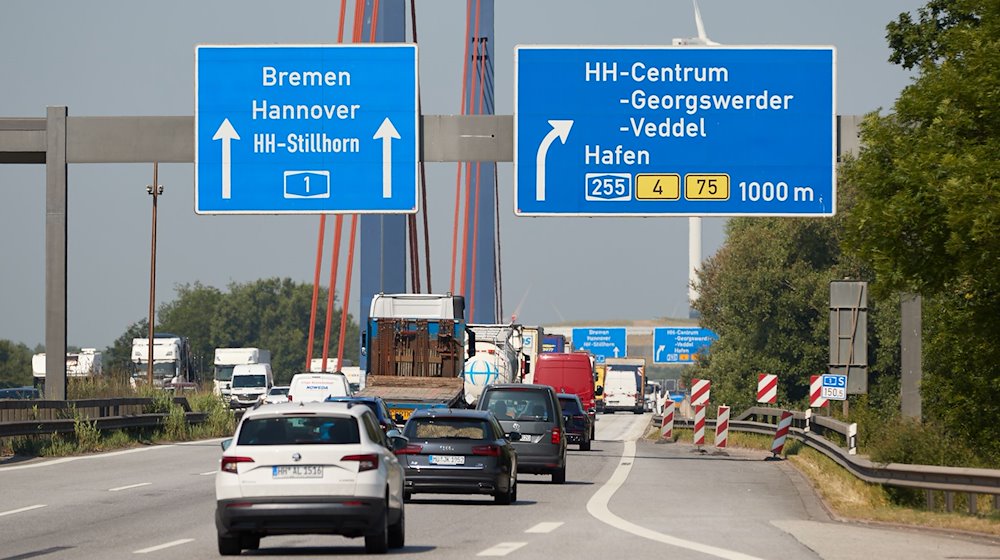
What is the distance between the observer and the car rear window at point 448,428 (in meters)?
23.5

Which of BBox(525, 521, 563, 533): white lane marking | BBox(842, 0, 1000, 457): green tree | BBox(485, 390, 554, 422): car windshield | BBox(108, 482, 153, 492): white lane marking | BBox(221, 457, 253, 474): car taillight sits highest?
BBox(842, 0, 1000, 457): green tree

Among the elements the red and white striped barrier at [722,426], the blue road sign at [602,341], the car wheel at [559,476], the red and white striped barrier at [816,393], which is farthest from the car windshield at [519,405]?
the blue road sign at [602,341]

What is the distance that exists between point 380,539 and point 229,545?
54.8 inches

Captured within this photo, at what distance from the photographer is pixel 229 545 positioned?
51.2ft

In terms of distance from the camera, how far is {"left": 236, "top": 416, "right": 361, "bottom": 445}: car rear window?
618 inches

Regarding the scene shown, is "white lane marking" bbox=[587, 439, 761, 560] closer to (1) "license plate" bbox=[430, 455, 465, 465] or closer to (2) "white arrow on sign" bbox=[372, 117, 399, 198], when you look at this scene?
(1) "license plate" bbox=[430, 455, 465, 465]

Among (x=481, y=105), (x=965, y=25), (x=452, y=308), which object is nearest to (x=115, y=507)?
(x=965, y=25)

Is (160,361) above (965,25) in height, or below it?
below

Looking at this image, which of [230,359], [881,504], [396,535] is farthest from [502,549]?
[230,359]

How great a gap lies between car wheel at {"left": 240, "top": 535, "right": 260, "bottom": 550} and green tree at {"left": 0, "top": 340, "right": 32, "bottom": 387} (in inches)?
6581

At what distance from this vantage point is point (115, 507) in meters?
22.4

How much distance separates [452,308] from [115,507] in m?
23.8

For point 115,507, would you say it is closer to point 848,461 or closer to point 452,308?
point 848,461

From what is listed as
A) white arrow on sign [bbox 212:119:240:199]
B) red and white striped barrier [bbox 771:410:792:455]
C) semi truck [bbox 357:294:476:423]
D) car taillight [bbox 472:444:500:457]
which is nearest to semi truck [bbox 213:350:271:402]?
semi truck [bbox 357:294:476:423]
